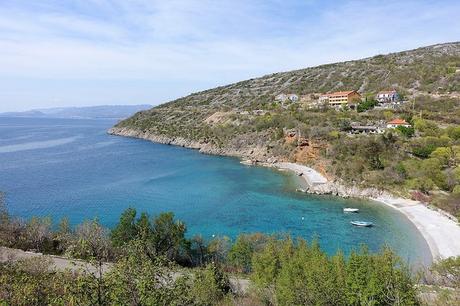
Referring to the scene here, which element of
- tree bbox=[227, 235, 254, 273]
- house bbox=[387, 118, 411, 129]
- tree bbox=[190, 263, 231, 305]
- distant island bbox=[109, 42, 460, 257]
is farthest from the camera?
house bbox=[387, 118, 411, 129]

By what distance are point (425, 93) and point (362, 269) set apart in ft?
324

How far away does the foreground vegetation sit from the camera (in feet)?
41.8

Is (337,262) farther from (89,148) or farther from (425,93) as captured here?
(89,148)

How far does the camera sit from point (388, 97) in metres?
106

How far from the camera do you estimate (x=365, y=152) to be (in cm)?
6788

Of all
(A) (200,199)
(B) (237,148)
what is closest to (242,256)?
(A) (200,199)

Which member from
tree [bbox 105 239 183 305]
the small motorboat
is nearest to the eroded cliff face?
the small motorboat

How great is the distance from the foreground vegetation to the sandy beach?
466 inches

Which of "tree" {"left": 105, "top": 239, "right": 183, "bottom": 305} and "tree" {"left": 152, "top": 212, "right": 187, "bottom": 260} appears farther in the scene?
"tree" {"left": 152, "top": 212, "right": 187, "bottom": 260}

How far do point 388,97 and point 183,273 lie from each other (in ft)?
330

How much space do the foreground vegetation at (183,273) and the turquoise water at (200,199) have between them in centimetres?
1125

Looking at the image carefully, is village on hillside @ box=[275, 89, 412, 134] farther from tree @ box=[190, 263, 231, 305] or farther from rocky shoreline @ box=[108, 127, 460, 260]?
tree @ box=[190, 263, 231, 305]

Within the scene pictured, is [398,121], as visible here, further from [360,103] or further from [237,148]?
[237,148]

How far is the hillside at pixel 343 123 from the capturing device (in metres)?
62.2
